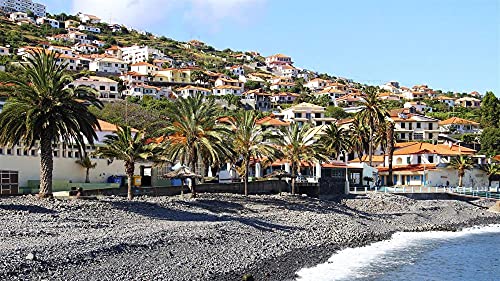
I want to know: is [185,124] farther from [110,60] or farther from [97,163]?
[110,60]

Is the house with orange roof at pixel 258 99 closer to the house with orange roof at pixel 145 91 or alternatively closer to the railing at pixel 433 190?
the house with orange roof at pixel 145 91

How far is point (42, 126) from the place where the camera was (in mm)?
34000

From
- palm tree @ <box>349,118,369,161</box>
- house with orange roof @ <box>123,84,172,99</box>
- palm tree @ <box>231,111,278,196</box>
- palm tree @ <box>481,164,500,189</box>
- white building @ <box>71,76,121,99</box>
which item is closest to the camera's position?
palm tree @ <box>231,111,278,196</box>

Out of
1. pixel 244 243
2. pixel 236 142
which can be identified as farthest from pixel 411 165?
pixel 244 243

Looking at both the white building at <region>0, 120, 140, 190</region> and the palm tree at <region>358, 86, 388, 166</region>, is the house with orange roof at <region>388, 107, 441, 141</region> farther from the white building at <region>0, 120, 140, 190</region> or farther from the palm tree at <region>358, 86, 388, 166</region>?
the white building at <region>0, 120, 140, 190</region>

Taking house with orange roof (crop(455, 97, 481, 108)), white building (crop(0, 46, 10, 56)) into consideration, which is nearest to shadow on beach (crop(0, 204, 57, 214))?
white building (crop(0, 46, 10, 56))

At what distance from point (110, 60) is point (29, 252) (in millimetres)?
172853

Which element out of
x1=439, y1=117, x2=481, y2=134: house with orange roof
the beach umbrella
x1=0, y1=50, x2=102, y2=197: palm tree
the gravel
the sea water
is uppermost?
x1=439, y1=117, x2=481, y2=134: house with orange roof

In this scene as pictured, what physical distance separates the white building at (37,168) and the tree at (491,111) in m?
87.9

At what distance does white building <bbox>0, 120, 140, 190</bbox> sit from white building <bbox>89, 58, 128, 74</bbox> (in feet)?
438

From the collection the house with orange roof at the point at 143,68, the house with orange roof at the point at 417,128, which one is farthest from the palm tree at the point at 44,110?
the house with orange roof at the point at 143,68

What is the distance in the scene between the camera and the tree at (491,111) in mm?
120681

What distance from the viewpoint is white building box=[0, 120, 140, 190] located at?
41.7 m

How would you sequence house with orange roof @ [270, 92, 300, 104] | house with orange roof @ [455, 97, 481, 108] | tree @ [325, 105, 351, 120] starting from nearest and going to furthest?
tree @ [325, 105, 351, 120]
house with orange roof @ [270, 92, 300, 104]
house with orange roof @ [455, 97, 481, 108]
